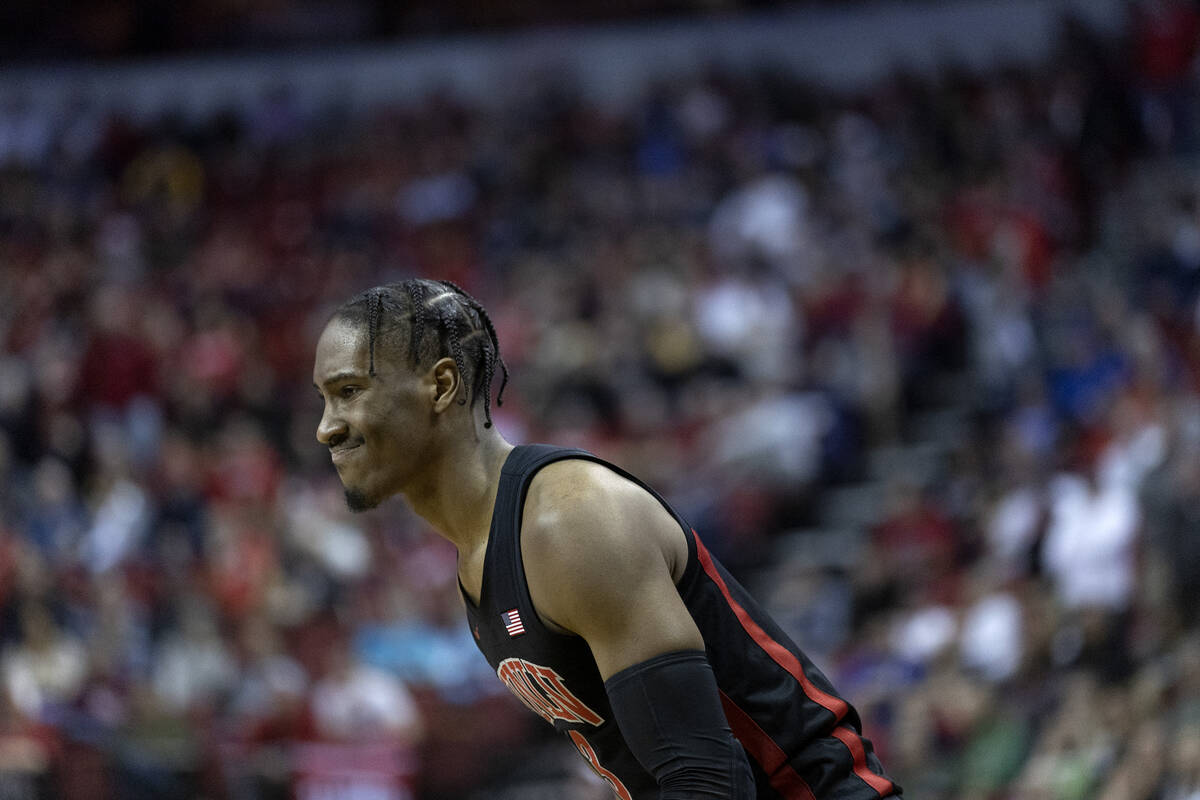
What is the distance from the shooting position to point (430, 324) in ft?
10.2

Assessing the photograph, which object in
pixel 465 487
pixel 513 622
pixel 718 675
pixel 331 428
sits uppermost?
pixel 331 428

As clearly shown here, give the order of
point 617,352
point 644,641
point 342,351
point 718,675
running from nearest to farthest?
point 644,641
point 718,675
point 342,351
point 617,352

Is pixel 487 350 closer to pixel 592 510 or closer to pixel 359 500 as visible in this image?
pixel 359 500

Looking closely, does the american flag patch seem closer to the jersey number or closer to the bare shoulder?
the bare shoulder

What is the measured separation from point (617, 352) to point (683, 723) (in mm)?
9072

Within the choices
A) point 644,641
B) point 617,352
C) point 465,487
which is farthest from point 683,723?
point 617,352

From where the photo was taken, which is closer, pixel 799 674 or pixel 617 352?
pixel 799 674

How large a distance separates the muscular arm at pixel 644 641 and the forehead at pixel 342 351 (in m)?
0.58

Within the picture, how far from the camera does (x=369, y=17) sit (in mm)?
18000

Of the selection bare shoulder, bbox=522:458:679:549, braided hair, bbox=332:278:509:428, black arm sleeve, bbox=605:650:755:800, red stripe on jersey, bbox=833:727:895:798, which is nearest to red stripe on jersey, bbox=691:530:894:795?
red stripe on jersey, bbox=833:727:895:798

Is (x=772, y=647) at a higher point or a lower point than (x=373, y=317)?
lower

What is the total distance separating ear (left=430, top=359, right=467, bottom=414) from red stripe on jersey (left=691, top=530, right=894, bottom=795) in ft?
1.90

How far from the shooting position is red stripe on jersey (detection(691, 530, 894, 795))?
298 centimetres

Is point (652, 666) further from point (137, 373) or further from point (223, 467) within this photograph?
point (137, 373)
